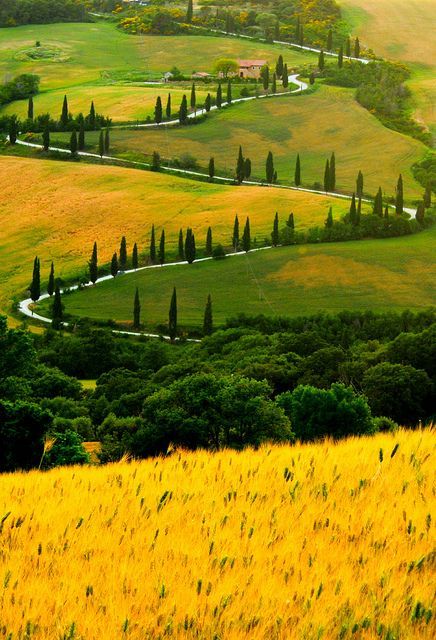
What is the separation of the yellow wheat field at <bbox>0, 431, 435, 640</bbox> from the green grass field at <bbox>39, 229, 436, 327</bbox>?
378 feet

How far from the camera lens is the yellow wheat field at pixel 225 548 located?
746 cm

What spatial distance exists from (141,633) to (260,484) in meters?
4.41

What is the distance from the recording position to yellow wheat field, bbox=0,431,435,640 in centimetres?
746

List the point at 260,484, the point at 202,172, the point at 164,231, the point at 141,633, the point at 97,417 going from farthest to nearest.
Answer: the point at 202,172
the point at 164,231
the point at 97,417
the point at 260,484
the point at 141,633

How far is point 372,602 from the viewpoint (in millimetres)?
7727

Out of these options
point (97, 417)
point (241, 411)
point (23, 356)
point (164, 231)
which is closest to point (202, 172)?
point (164, 231)

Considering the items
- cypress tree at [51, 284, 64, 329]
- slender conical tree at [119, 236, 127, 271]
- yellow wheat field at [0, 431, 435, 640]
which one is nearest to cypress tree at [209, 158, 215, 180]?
slender conical tree at [119, 236, 127, 271]

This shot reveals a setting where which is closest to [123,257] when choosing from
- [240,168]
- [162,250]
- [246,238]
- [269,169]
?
[162,250]

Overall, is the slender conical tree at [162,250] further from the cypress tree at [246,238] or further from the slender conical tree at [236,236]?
the cypress tree at [246,238]

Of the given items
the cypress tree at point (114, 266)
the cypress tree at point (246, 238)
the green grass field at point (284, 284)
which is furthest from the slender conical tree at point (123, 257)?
the cypress tree at point (246, 238)

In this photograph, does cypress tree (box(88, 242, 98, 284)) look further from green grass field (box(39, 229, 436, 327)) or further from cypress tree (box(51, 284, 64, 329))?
cypress tree (box(51, 284, 64, 329))

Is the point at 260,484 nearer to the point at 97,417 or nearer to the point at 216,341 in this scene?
the point at 97,417

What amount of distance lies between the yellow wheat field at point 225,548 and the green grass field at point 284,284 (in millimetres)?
115280

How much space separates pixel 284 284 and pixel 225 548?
132056 millimetres
